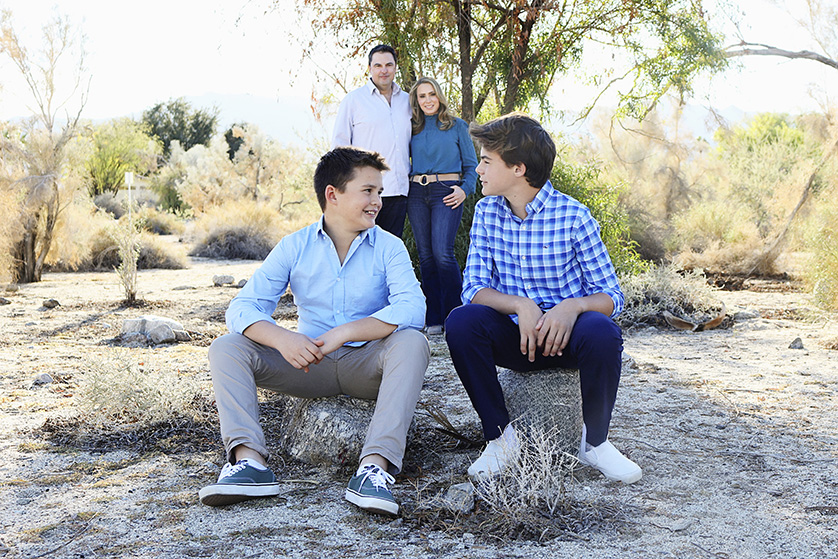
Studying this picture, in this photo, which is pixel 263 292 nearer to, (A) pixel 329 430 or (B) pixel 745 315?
(A) pixel 329 430

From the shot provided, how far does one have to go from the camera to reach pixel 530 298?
301 centimetres

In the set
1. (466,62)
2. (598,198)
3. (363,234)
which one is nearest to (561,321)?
(363,234)

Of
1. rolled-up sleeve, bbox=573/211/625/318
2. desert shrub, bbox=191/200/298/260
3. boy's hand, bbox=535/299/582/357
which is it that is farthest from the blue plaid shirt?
desert shrub, bbox=191/200/298/260

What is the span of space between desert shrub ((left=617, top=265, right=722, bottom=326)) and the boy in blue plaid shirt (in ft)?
12.1

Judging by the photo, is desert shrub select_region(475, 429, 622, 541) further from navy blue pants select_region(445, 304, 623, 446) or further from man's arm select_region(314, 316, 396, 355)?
man's arm select_region(314, 316, 396, 355)

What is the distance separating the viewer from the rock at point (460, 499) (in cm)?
248

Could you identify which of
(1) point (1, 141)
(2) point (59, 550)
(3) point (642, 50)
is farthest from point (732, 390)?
(1) point (1, 141)

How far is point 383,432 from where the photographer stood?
8.64ft

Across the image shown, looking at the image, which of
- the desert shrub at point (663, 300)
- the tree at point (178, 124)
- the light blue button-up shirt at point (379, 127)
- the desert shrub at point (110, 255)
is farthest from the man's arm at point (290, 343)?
the tree at point (178, 124)

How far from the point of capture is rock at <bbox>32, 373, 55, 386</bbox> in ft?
14.7

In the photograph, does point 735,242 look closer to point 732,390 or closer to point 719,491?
point 732,390

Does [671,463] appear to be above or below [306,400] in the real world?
below

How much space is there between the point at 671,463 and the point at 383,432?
1.21 meters

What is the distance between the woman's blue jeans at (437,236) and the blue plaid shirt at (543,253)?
2.23 m
